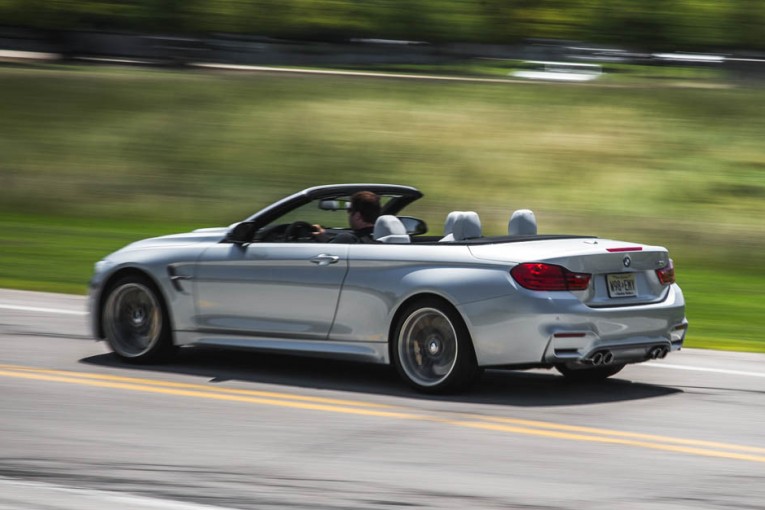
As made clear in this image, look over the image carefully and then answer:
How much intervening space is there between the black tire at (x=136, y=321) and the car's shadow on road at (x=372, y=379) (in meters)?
0.10

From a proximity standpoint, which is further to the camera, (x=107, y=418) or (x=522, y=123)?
(x=522, y=123)

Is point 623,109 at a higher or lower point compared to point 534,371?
higher

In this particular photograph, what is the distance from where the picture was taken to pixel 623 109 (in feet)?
96.2

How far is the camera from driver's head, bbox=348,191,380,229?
30.3 ft

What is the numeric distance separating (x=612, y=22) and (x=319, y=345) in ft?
88.7

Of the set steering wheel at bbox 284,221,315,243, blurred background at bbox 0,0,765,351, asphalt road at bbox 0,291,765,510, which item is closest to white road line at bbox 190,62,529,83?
blurred background at bbox 0,0,765,351

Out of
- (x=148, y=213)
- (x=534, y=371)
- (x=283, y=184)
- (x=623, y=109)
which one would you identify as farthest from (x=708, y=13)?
(x=534, y=371)

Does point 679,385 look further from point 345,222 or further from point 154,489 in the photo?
point 154,489

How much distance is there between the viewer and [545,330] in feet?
26.1

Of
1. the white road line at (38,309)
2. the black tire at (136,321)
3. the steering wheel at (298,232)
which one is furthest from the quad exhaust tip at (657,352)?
the white road line at (38,309)

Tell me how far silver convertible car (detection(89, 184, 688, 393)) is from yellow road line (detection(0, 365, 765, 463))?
21.1 inches

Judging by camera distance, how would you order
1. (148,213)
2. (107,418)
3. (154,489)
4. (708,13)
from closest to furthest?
(154,489) → (107,418) → (148,213) → (708,13)

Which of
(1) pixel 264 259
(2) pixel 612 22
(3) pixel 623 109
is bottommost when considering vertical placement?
(1) pixel 264 259

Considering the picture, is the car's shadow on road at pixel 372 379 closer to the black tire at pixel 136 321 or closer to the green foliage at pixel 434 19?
the black tire at pixel 136 321
